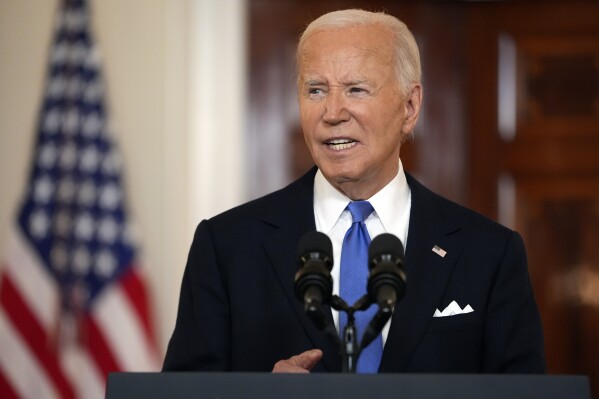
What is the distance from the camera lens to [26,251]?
13.6 feet

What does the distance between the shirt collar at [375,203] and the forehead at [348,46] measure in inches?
10.8

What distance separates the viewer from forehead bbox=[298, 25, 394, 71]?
2285 millimetres

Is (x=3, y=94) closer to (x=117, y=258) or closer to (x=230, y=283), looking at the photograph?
(x=117, y=258)

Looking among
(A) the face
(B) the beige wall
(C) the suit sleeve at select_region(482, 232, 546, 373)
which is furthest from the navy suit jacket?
(B) the beige wall

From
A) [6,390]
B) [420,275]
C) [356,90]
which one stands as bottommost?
[6,390]

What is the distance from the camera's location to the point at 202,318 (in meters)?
2.27

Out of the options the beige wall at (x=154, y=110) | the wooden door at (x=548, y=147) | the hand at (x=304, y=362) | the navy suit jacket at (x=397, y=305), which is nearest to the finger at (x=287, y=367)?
the hand at (x=304, y=362)

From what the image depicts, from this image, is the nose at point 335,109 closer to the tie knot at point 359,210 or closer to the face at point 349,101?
the face at point 349,101

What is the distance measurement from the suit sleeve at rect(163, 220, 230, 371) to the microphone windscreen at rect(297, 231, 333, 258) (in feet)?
1.87

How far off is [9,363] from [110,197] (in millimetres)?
742

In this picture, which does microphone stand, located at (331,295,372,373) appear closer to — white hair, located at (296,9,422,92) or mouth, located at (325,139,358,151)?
mouth, located at (325,139,358,151)

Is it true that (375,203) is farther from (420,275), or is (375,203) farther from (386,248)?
(386,248)

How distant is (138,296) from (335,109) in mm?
2163

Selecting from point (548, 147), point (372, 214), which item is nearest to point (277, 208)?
point (372, 214)
